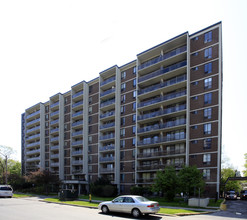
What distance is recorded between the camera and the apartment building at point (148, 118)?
113 feet

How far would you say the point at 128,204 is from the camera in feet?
53.5

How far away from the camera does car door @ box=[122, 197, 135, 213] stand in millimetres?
16073

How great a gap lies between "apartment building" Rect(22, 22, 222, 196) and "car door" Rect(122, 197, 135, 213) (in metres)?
20.1

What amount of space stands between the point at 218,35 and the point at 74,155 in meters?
39.8

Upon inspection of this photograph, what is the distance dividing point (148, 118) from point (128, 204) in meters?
25.1

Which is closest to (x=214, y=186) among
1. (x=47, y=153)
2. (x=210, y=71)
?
(x=210, y=71)

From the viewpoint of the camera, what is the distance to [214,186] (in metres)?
32.1

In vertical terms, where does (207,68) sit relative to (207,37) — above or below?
below

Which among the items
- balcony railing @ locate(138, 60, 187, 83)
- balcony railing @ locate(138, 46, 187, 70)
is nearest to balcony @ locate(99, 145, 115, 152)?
balcony railing @ locate(138, 60, 187, 83)

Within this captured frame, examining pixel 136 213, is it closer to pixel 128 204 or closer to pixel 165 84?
pixel 128 204

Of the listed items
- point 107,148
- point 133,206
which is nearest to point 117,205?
point 133,206

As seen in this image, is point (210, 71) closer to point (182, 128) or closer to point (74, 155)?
point (182, 128)

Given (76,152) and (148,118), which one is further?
(76,152)

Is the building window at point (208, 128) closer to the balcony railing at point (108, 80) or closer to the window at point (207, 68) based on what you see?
the window at point (207, 68)
